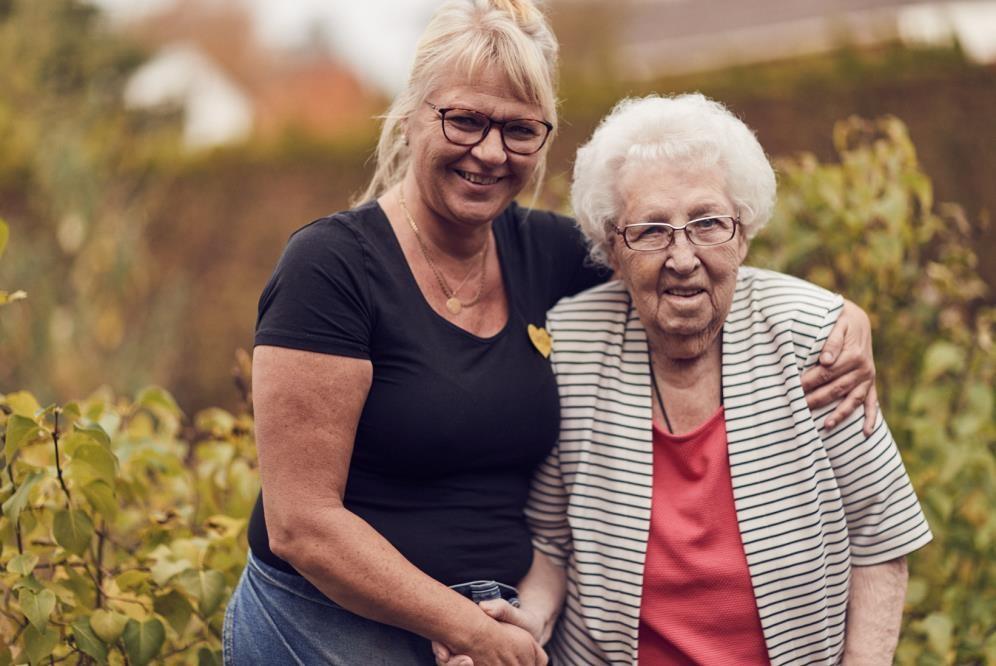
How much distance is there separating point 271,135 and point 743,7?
19.9 metres

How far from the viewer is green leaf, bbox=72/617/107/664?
212cm

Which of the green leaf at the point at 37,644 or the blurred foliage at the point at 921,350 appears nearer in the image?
the green leaf at the point at 37,644

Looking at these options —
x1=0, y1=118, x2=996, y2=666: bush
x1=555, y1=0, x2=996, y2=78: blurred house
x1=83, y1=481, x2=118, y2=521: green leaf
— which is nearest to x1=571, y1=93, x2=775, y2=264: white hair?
x1=0, y1=118, x2=996, y2=666: bush

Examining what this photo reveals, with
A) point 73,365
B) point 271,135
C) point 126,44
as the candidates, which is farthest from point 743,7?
point 73,365

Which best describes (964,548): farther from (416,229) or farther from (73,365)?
(73,365)

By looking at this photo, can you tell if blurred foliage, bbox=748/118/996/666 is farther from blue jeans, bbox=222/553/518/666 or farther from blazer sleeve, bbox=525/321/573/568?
blue jeans, bbox=222/553/518/666

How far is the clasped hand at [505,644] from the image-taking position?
6.61 ft

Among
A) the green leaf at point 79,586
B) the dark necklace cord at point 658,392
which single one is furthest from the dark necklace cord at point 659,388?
the green leaf at point 79,586

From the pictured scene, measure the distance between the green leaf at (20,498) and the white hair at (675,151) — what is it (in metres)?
1.26

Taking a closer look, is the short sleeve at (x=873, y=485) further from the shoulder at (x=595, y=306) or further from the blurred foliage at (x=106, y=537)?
the blurred foliage at (x=106, y=537)

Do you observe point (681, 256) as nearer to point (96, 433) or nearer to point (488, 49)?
point (488, 49)

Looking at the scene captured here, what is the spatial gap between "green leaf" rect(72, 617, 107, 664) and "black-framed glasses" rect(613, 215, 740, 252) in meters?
1.38

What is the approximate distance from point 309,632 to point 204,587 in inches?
12.2

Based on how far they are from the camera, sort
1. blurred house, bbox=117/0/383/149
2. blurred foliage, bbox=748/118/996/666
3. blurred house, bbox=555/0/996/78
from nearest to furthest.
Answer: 1. blurred foliage, bbox=748/118/996/666
2. blurred house, bbox=555/0/996/78
3. blurred house, bbox=117/0/383/149
